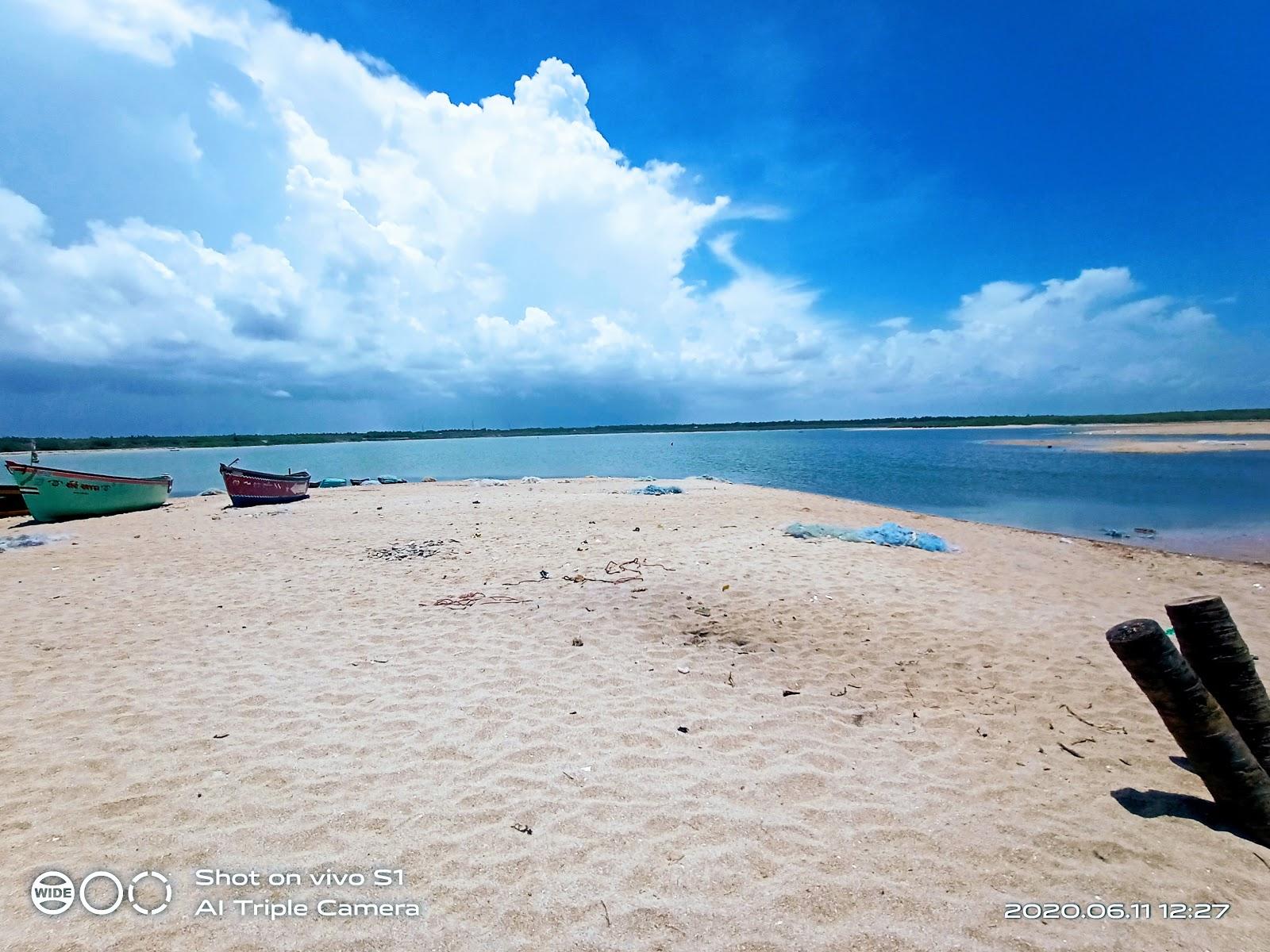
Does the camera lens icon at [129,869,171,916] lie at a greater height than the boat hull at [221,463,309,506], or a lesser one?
greater

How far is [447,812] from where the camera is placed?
11.2ft

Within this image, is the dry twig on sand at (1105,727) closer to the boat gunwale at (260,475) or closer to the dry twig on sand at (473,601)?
the dry twig on sand at (473,601)

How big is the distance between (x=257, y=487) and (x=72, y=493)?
16.6 feet

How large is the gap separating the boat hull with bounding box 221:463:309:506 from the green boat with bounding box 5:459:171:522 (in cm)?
299

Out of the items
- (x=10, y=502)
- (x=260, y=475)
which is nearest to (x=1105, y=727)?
(x=260, y=475)

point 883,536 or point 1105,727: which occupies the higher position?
point 883,536

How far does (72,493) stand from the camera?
18422mm

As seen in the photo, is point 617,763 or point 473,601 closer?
point 617,763

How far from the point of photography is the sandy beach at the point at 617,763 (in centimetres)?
267

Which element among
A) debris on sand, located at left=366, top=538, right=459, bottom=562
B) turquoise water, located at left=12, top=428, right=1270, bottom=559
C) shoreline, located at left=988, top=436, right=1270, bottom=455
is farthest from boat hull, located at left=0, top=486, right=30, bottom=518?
shoreline, located at left=988, top=436, right=1270, bottom=455

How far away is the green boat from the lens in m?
17.3

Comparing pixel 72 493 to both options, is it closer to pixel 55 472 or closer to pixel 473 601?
pixel 55 472

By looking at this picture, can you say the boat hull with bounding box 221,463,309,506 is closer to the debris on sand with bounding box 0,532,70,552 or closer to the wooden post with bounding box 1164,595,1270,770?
the debris on sand with bounding box 0,532,70,552

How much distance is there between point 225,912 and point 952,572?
32.5 feet
